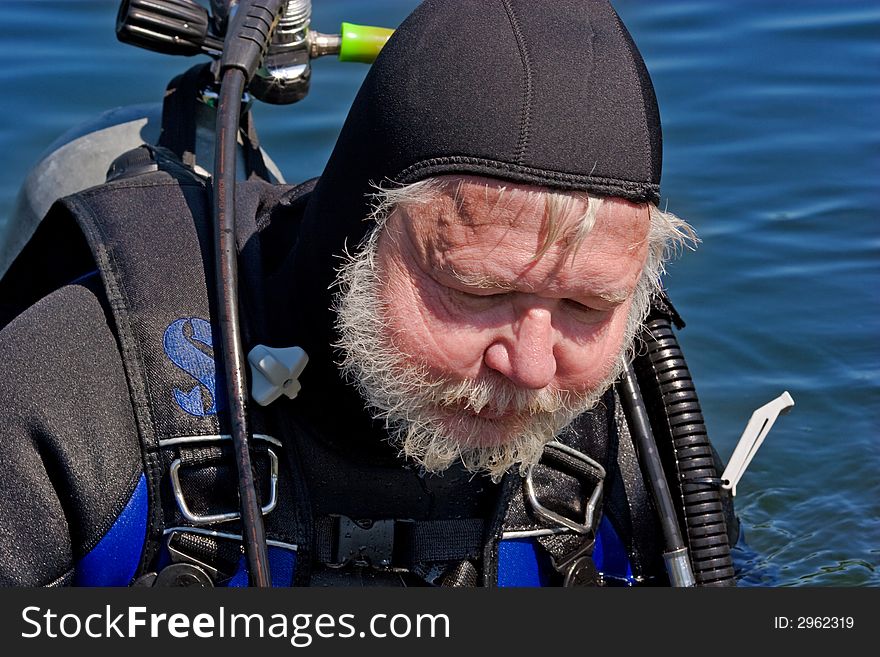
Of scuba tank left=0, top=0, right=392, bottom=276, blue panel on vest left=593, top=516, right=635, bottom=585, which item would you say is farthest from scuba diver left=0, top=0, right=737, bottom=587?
scuba tank left=0, top=0, right=392, bottom=276

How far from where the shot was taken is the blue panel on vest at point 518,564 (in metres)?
2.21

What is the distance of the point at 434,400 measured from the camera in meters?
1.96

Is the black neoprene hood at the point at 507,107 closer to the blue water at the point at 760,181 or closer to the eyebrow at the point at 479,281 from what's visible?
the eyebrow at the point at 479,281

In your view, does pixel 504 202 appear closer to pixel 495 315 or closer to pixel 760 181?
pixel 495 315

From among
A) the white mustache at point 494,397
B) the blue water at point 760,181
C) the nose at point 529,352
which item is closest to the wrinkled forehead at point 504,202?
the nose at point 529,352

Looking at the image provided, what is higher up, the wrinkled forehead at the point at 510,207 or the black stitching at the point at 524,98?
the black stitching at the point at 524,98

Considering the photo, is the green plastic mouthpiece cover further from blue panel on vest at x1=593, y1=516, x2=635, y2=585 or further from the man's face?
blue panel on vest at x1=593, y1=516, x2=635, y2=585

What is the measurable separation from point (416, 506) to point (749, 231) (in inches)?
108

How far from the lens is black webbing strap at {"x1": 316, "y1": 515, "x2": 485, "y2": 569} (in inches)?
82.7

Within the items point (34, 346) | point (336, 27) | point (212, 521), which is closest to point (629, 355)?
point (212, 521)

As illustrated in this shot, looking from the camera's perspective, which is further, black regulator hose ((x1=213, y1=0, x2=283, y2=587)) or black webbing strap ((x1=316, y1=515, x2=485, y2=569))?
black webbing strap ((x1=316, y1=515, x2=485, y2=569))

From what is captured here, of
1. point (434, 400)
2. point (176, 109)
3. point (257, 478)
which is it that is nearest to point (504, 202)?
point (434, 400)

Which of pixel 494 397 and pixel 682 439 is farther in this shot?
pixel 682 439

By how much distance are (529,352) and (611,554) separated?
2.36 ft
